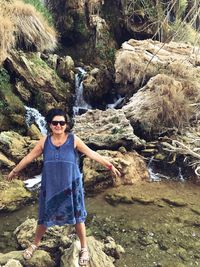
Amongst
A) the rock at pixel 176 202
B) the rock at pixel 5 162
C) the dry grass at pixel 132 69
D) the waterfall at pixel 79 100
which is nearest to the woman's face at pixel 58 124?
the rock at pixel 176 202

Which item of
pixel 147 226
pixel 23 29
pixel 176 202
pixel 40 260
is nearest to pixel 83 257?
pixel 40 260

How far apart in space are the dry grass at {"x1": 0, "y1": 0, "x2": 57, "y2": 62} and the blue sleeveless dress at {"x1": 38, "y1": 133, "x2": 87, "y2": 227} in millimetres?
6719

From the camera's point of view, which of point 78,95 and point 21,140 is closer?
point 21,140

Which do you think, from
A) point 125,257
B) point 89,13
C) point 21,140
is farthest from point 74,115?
point 125,257

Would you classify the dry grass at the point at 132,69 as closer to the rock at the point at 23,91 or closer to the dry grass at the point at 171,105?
the dry grass at the point at 171,105

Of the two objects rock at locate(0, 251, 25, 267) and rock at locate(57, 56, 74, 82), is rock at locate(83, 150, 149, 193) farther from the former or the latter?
rock at locate(57, 56, 74, 82)

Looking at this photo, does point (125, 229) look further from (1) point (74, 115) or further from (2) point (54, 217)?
(1) point (74, 115)

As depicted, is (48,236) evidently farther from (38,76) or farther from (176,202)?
(38,76)

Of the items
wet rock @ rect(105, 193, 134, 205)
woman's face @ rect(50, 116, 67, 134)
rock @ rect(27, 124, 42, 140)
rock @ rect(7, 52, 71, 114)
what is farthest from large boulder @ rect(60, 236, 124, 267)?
rock @ rect(7, 52, 71, 114)

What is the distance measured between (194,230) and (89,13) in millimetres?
9808

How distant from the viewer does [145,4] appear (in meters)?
14.4

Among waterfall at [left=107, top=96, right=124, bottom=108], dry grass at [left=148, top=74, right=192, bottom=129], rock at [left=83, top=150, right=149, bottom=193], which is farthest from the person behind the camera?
waterfall at [left=107, top=96, right=124, bottom=108]

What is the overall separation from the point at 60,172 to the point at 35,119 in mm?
6173

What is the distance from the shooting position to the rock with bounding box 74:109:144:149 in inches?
358
